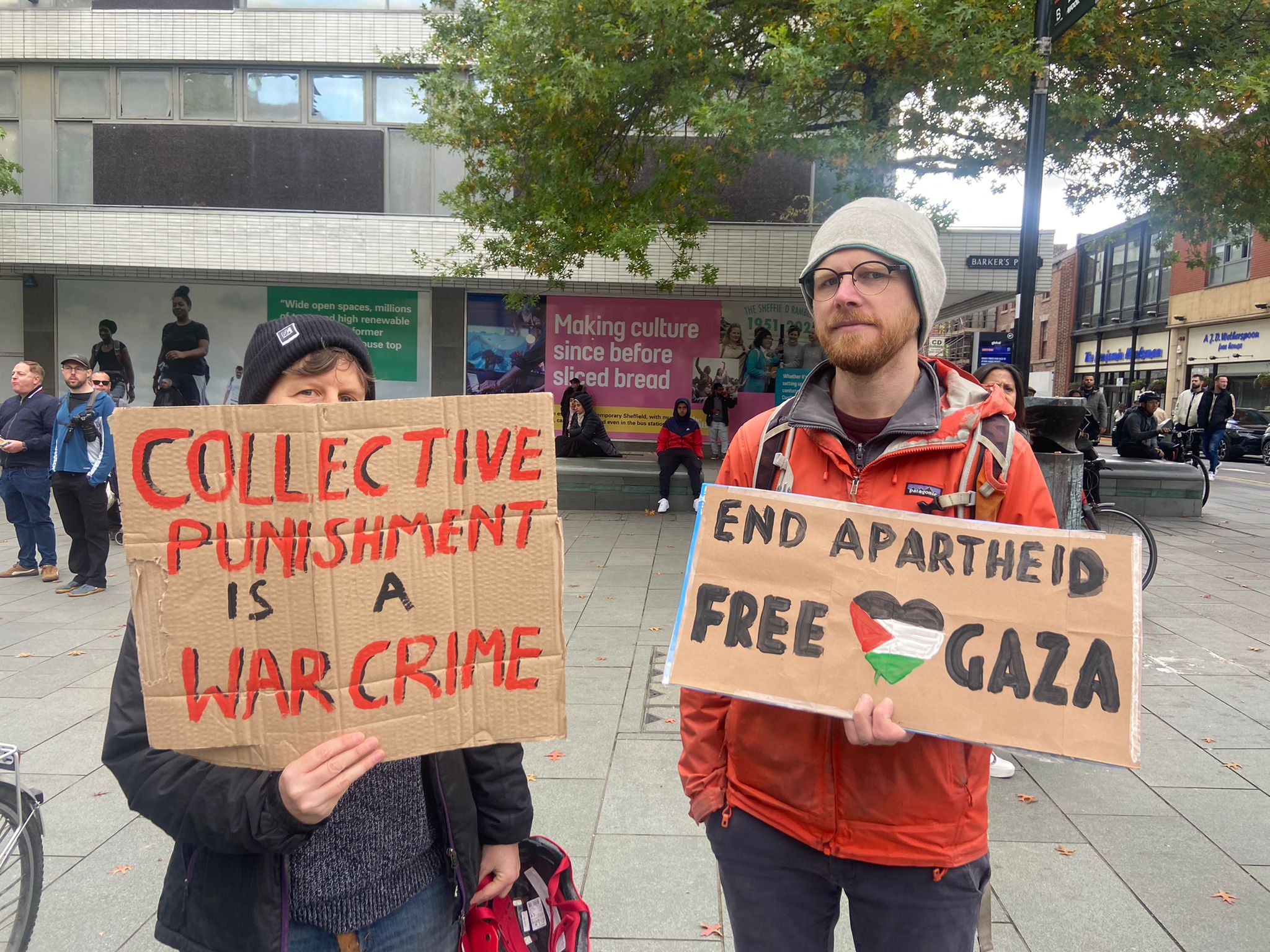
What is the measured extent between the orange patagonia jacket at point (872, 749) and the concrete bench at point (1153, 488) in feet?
38.8

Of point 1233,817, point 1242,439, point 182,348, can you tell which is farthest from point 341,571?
point 1242,439

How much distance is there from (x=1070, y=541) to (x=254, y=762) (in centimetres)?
145

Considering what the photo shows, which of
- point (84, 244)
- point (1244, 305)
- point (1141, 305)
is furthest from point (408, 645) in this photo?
point (1141, 305)

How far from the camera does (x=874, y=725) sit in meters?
1.56

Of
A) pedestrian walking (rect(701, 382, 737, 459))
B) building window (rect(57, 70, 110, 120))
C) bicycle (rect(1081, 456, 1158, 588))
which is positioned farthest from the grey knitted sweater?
building window (rect(57, 70, 110, 120))

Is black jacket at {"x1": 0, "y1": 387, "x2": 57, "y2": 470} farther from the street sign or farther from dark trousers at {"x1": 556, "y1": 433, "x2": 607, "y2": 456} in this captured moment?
the street sign

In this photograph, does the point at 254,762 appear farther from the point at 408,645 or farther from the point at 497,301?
the point at 497,301

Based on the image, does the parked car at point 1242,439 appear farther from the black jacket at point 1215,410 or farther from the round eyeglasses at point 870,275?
the round eyeglasses at point 870,275

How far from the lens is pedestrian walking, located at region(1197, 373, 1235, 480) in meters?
17.6

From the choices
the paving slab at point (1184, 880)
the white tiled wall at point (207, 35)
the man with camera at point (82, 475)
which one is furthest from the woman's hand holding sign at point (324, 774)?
the white tiled wall at point (207, 35)

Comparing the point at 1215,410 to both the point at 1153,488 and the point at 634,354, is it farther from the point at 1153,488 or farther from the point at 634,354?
the point at 634,354

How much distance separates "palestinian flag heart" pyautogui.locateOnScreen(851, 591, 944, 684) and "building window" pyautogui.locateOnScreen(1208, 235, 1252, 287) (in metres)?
37.5

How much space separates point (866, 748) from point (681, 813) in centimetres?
218

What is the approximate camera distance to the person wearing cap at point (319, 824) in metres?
1.38
